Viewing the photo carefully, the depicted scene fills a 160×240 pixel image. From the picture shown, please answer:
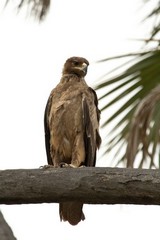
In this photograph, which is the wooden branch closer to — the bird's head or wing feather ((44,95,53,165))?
wing feather ((44,95,53,165))

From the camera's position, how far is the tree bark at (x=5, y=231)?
10.1 ft

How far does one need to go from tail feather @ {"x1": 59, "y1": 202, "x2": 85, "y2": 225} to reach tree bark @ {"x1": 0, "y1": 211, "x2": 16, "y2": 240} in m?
2.09

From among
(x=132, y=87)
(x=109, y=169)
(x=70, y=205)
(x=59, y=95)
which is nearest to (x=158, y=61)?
(x=132, y=87)

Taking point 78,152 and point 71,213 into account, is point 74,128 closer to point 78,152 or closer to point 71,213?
point 78,152

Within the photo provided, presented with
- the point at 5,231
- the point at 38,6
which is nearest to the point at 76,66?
the point at 38,6

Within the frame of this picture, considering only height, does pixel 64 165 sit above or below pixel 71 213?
above

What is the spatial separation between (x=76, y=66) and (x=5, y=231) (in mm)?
3414

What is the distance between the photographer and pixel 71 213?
5.38 m

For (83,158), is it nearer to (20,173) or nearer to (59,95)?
(59,95)

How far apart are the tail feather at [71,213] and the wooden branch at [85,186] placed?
4.86 ft

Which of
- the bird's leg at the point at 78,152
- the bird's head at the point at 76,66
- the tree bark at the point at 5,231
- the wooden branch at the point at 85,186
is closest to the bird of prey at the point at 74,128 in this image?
the bird's leg at the point at 78,152

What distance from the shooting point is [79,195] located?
3793mm

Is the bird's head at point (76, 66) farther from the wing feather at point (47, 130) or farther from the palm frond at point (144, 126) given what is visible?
the palm frond at point (144, 126)

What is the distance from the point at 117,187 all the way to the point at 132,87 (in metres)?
2.37
